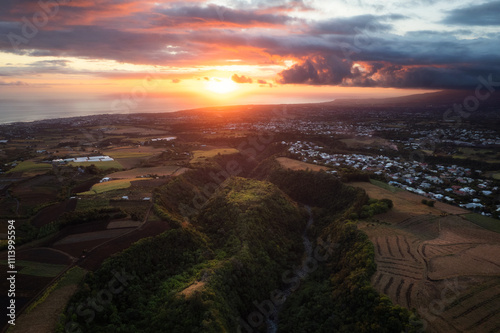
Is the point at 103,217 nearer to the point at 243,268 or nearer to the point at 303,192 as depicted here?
the point at 243,268

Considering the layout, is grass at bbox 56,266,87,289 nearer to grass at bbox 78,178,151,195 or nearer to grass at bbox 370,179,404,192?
grass at bbox 78,178,151,195

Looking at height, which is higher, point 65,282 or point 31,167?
point 31,167

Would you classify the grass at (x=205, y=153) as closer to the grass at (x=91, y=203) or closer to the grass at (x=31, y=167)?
the grass at (x=91, y=203)

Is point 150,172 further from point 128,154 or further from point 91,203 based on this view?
point 128,154

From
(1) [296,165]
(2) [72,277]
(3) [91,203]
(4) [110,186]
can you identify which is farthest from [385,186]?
(2) [72,277]

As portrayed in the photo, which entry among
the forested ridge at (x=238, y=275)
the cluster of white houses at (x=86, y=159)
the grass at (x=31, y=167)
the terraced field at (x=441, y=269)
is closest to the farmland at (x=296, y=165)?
the forested ridge at (x=238, y=275)

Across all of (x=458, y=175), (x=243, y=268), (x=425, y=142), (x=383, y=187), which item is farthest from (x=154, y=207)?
(x=425, y=142)
